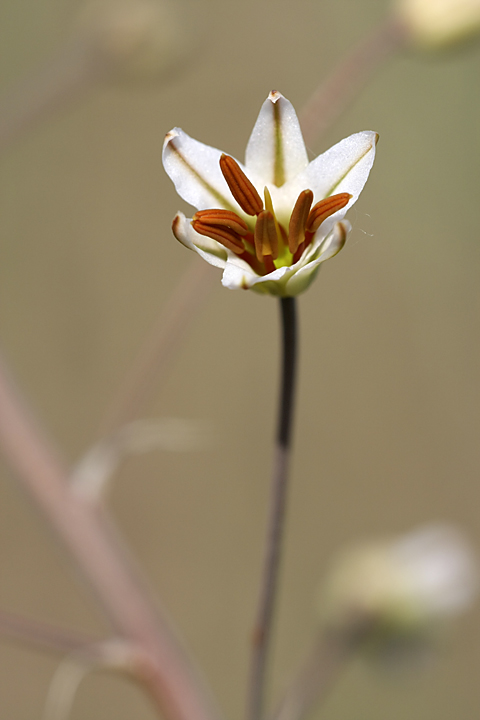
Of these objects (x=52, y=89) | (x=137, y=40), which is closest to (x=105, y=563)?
(x=52, y=89)

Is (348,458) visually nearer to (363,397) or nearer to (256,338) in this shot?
(363,397)

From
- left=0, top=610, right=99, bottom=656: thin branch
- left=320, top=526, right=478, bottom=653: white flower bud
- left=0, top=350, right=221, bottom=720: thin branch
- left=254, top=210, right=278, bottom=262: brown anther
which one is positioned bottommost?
left=0, top=610, right=99, bottom=656: thin branch

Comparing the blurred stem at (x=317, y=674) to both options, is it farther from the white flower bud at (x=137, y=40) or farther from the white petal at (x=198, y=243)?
the white flower bud at (x=137, y=40)

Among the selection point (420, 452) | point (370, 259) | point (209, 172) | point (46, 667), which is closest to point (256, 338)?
point (370, 259)

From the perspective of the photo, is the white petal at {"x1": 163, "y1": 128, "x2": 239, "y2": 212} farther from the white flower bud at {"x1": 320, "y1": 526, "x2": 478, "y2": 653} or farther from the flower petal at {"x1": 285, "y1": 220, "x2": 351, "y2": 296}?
the white flower bud at {"x1": 320, "y1": 526, "x2": 478, "y2": 653}

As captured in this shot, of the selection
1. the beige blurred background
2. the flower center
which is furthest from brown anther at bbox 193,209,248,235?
the beige blurred background

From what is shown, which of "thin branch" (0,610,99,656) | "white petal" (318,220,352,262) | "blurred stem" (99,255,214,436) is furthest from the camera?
"blurred stem" (99,255,214,436)
